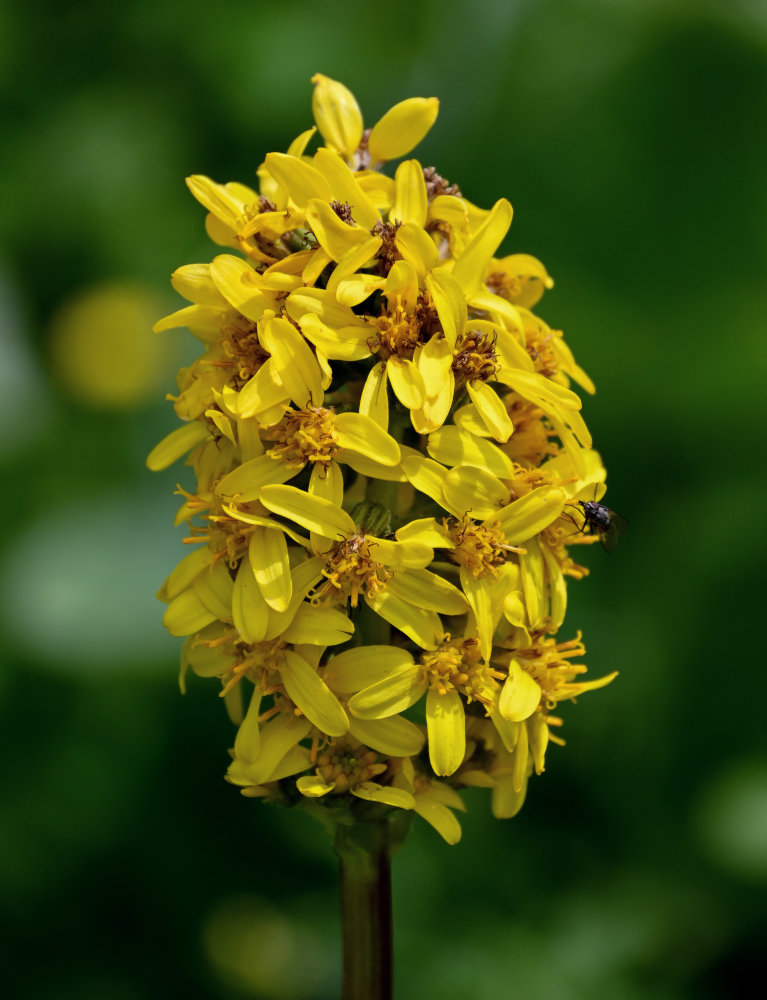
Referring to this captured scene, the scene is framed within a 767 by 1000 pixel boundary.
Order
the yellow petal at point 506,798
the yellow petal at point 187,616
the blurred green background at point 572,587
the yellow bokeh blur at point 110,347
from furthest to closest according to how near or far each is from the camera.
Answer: the yellow bokeh blur at point 110,347 → the blurred green background at point 572,587 → the yellow petal at point 506,798 → the yellow petal at point 187,616

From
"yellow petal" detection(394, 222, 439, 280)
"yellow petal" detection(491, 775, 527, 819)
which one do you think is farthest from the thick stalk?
"yellow petal" detection(394, 222, 439, 280)

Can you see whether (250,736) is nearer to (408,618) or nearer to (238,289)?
(408,618)

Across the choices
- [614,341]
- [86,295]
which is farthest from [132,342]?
[614,341]

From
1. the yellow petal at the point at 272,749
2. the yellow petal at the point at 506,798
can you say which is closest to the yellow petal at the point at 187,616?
the yellow petal at the point at 272,749

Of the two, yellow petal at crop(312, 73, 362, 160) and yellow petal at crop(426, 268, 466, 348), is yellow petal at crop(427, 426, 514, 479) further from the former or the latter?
yellow petal at crop(312, 73, 362, 160)

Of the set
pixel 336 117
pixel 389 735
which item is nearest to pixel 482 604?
pixel 389 735

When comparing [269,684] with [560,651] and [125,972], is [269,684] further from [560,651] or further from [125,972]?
[125,972]

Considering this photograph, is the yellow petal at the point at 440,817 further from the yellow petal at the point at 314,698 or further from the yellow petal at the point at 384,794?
the yellow petal at the point at 314,698
